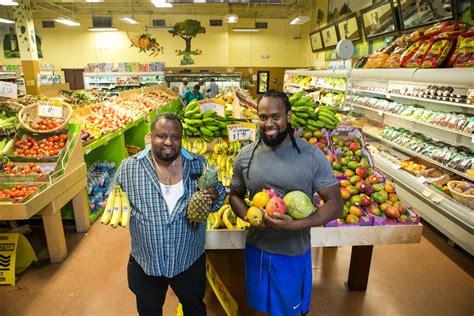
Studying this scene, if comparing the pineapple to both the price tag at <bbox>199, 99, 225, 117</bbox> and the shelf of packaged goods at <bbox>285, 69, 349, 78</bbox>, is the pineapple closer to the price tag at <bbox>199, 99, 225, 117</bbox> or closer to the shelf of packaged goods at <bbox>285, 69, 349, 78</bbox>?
the price tag at <bbox>199, 99, 225, 117</bbox>

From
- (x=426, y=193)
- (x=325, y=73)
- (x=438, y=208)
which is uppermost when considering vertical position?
(x=325, y=73)

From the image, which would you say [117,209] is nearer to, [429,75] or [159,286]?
[159,286]

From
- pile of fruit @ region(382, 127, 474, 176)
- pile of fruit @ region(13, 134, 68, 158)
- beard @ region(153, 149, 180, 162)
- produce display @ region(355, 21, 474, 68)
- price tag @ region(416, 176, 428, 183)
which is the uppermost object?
produce display @ region(355, 21, 474, 68)

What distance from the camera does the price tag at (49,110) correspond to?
4.01 meters

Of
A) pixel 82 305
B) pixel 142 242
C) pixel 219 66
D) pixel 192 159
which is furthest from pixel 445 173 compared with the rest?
pixel 219 66

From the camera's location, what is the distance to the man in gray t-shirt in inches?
67.0

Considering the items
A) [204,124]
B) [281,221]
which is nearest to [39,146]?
[204,124]

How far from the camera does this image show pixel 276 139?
171 cm

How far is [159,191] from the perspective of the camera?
5.83ft

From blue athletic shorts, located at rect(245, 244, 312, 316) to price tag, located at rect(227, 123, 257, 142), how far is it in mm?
1012

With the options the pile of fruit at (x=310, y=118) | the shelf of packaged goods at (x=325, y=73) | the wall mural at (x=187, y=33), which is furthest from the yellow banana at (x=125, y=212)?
the wall mural at (x=187, y=33)

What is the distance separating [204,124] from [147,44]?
14434 mm

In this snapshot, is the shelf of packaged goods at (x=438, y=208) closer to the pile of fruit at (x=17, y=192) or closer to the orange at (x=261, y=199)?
the orange at (x=261, y=199)

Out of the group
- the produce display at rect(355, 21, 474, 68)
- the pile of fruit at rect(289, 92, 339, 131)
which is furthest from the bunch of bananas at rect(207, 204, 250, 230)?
the produce display at rect(355, 21, 474, 68)
